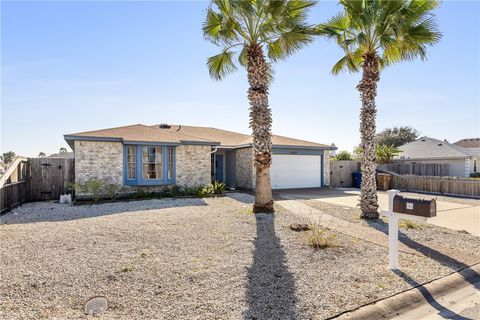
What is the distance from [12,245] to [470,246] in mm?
9863

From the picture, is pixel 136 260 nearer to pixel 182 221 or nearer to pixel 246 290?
pixel 246 290

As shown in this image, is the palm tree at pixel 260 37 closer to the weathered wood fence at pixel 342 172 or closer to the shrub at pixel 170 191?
the shrub at pixel 170 191

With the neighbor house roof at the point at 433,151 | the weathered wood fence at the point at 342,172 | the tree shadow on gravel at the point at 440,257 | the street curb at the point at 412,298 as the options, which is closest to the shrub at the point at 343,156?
the weathered wood fence at the point at 342,172

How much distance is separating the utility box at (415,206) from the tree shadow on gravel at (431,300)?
1002 mm

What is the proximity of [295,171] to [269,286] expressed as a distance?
1463 cm

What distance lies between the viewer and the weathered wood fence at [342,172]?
67.7 ft

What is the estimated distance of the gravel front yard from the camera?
349cm

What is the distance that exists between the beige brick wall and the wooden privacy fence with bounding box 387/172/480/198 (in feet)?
55.0

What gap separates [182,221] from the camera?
8.29 metres

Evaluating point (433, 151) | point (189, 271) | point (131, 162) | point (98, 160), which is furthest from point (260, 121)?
point (433, 151)

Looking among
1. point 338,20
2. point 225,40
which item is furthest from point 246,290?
point 338,20

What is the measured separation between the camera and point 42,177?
12.8m

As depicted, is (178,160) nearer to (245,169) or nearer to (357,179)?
(245,169)

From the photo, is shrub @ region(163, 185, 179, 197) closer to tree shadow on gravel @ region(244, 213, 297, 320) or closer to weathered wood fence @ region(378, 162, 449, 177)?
tree shadow on gravel @ region(244, 213, 297, 320)
